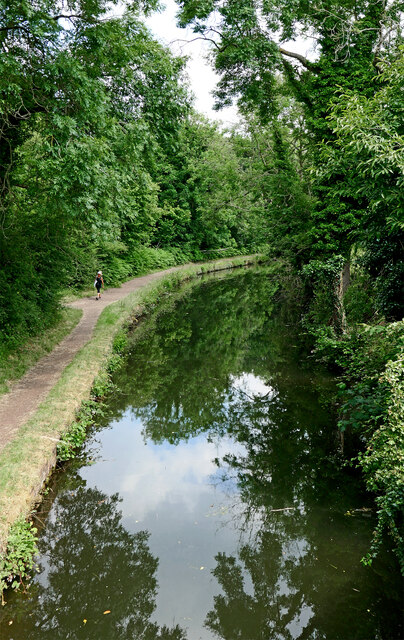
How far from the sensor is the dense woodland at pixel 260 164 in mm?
5871

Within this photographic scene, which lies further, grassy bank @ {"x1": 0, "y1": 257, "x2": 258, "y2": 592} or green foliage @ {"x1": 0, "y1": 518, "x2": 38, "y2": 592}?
grassy bank @ {"x1": 0, "y1": 257, "x2": 258, "y2": 592}

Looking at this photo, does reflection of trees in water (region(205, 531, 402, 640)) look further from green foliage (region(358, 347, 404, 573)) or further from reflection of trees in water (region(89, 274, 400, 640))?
green foliage (region(358, 347, 404, 573))

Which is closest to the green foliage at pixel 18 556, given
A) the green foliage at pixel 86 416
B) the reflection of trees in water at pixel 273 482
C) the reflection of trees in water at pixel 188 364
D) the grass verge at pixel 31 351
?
the green foliage at pixel 86 416

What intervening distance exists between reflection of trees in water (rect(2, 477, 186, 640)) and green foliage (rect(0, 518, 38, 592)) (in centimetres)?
28

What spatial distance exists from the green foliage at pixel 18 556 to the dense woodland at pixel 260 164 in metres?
4.31

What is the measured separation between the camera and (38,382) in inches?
412

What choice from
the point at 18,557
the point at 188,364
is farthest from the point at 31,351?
the point at 18,557

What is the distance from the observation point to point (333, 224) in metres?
12.6

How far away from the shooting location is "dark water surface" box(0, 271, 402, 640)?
4.94 meters

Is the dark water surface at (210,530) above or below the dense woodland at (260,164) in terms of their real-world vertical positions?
below

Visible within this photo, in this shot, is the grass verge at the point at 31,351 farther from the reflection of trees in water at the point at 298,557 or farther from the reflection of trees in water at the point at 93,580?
the reflection of trees in water at the point at 298,557

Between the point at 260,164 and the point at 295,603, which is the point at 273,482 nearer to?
the point at 295,603

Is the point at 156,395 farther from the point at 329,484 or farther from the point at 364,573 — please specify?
the point at 364,573

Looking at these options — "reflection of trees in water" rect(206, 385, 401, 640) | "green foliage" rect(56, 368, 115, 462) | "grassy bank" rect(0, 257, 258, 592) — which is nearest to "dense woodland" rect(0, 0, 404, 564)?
"reflection of trees in water" rect(206, 385, 401, 640)
